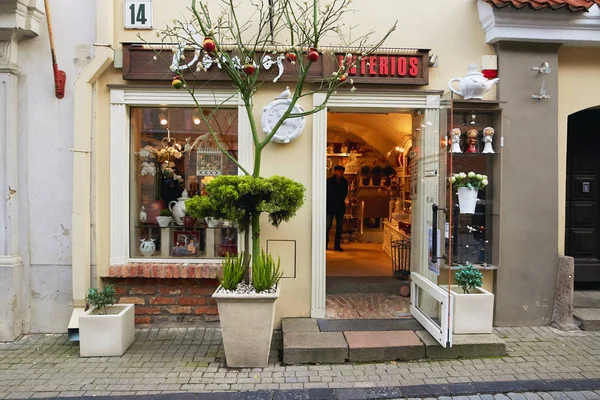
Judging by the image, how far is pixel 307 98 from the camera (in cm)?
484

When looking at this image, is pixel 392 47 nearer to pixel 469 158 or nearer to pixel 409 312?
pixel 469 158

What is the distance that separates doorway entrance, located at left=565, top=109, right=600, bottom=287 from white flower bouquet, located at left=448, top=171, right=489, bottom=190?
7.53ft

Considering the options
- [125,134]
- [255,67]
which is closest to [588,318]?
[255,67]

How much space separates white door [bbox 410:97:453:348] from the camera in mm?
4258

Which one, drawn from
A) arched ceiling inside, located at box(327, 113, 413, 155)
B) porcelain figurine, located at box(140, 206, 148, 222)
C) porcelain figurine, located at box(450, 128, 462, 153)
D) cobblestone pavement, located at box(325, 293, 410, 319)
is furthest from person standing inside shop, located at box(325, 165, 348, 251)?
porcelain figurine, located at box(140, 206, 148, 222)

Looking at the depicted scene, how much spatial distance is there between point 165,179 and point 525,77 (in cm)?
458

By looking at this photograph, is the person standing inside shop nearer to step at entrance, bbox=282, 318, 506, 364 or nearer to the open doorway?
the open doorway

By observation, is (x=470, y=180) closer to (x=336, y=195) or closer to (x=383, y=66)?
(x=383, y=66)

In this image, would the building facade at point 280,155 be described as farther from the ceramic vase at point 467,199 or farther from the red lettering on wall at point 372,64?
the ceramic vase at point 467,199

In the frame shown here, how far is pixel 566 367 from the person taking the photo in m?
3.93

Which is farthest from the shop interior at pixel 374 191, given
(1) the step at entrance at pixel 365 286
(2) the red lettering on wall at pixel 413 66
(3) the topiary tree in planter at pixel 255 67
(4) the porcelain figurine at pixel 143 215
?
(4) the porcelain figurine at pixel 143 215

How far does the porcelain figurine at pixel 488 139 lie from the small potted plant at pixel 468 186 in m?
0.37

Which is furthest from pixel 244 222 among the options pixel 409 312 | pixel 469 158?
pixel 469 158

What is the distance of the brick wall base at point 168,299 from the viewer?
4871 mm
